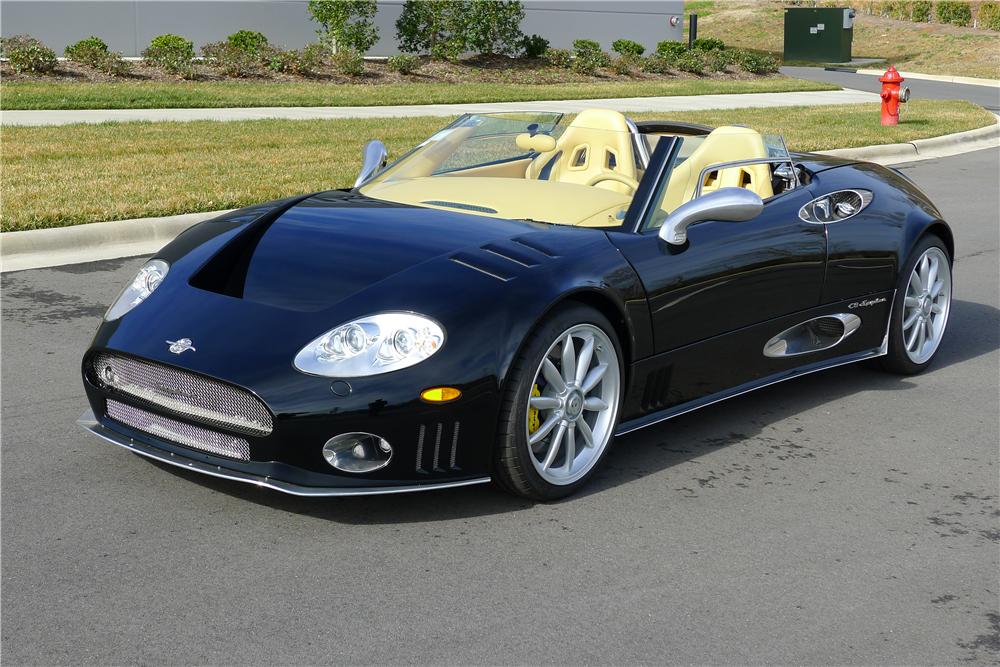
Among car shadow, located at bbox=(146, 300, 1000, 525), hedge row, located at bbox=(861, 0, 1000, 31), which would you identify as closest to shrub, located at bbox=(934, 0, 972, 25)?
hedge row, located at bbox=(861, 0, 1000, 31)

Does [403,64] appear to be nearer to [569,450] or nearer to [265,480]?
[569,450]

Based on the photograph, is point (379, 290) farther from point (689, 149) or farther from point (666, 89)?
point (666, 89)

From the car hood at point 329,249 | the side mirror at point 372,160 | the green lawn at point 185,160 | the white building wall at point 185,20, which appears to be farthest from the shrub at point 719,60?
the car hood at point 329,249

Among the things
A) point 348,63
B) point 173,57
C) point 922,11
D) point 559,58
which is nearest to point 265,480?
point 173,57

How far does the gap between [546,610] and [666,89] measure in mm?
23410

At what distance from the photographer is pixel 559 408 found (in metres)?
4.25

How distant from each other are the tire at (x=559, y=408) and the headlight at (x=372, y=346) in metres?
0.32

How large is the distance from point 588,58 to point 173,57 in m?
11.0

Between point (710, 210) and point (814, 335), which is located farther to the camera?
point (814, 335)

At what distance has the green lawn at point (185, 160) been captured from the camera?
9.41 meters

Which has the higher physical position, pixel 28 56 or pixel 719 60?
pixel 719 60

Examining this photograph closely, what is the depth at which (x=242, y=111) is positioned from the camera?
16969 mm

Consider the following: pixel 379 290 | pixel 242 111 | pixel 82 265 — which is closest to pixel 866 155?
pixel 242 111

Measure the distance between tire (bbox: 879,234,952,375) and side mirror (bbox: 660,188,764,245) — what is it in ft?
4.64
